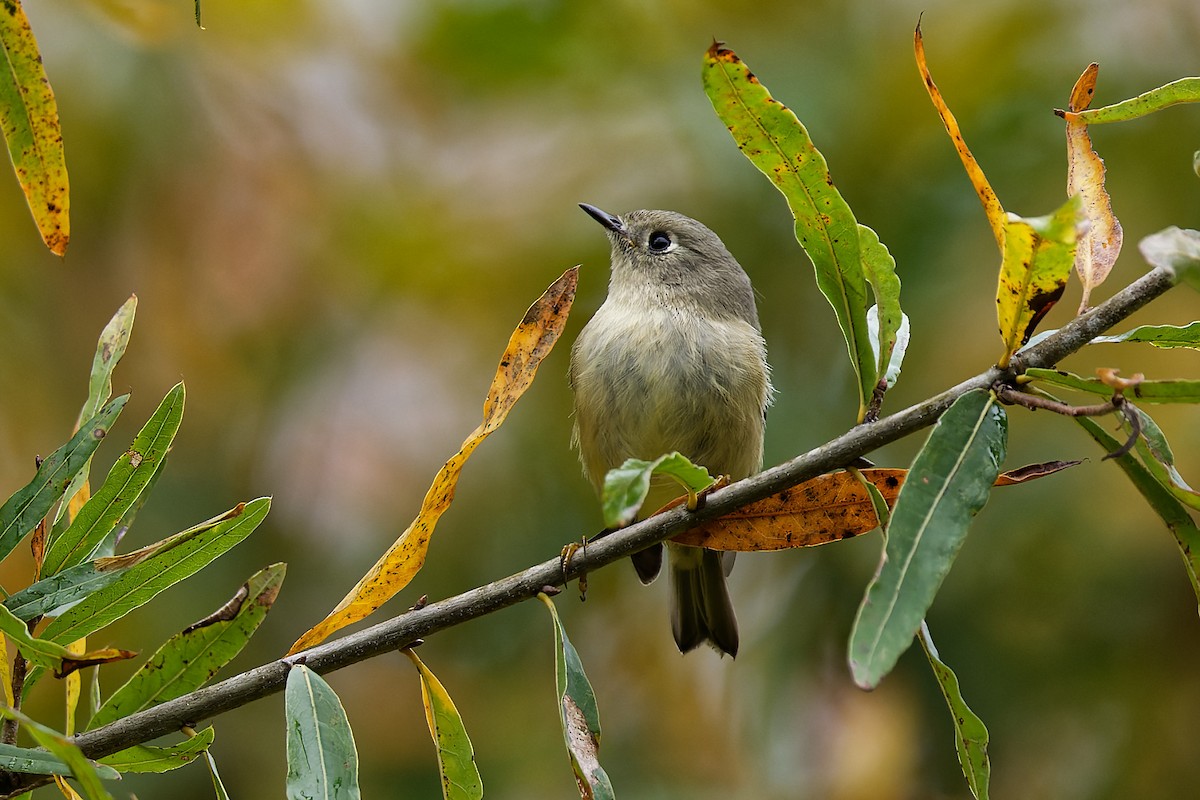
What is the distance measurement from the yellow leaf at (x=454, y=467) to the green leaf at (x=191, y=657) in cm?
12

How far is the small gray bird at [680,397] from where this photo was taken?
3436mm

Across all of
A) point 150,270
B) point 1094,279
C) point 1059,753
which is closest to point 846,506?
→ point 1094,279

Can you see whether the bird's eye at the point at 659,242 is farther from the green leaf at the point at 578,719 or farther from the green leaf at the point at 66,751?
the green leaf at the point at 66,751

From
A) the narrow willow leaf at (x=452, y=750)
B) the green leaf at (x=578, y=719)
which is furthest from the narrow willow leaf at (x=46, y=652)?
the green leaf at (x=578, y=719)

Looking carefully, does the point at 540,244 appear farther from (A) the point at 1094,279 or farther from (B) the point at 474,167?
(A) the point at 1094,279

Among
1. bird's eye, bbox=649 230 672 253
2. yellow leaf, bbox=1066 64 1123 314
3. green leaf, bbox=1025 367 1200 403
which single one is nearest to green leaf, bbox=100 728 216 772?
green leaf, bbox=1025 367 1200 403

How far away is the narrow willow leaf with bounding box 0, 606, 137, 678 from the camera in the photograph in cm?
146

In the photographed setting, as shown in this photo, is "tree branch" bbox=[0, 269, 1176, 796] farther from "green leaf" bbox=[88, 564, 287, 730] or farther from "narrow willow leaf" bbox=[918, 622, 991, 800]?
"narrow willow leaf" bbox=[918, 622, 991, 800]

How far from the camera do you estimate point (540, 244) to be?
4.25 metres

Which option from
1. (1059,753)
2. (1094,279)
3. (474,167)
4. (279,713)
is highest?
(474,167)

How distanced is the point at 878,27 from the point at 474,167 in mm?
1560

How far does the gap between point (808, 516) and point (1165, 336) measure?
1.79ft

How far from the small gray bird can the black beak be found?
1.09 ft

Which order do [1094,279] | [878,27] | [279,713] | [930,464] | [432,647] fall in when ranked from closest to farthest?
1. [930,464]
2. [1094,279]
3. [279,713]
4. [432,647]
5. [878,27]
